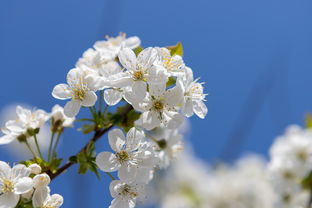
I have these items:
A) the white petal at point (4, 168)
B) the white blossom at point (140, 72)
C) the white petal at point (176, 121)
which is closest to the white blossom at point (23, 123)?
the white petal at point (4, 168)

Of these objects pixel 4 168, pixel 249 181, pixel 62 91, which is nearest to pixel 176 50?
pixel 62 91

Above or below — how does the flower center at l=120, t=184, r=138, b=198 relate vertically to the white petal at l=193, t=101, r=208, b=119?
below

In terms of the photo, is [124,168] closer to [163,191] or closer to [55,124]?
[55,124]

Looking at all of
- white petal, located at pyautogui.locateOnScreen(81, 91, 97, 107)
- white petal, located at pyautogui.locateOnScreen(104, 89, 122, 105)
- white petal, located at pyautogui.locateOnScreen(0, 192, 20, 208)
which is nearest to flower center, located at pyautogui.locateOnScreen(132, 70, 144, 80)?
white petal, located at pyautogui.locateOnScreen(104, 89, 122, 105)

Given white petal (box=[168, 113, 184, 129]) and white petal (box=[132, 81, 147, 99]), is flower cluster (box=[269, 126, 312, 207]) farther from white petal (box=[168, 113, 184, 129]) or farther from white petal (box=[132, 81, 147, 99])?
white petal (box=[132, 81, 147, 99])

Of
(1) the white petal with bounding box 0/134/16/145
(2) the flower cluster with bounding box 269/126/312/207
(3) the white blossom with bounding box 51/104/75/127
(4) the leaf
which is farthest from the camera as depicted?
(2) the flower cluster with bounding box 269/126/312/207

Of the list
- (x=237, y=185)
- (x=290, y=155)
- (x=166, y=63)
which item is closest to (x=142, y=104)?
(x=166, y=63)

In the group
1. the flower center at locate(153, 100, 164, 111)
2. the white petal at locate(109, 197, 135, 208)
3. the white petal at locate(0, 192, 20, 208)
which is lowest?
the white petal at locate(0, 192, 20, 208)
